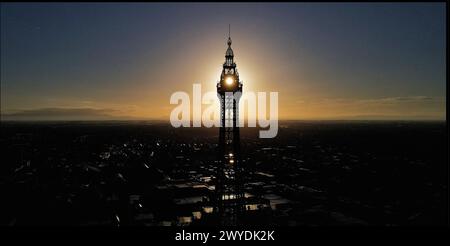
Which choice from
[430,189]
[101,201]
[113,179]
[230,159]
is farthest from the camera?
[113,179]

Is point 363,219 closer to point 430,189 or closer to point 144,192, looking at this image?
point 430,189

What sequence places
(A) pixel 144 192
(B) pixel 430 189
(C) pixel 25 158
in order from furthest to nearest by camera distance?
(C) pixel 25 158, (B) pixel 430 189, (A) pixel 144 192

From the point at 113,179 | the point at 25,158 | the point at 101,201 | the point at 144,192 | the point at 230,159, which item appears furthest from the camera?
the point at 25,158

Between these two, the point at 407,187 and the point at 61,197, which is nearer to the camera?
the point at 61,197

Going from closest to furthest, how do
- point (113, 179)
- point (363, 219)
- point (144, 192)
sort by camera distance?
point (363, 219)
point (144, 192)
point (113, 179)

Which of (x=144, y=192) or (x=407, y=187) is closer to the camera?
(x=144, y=192)
